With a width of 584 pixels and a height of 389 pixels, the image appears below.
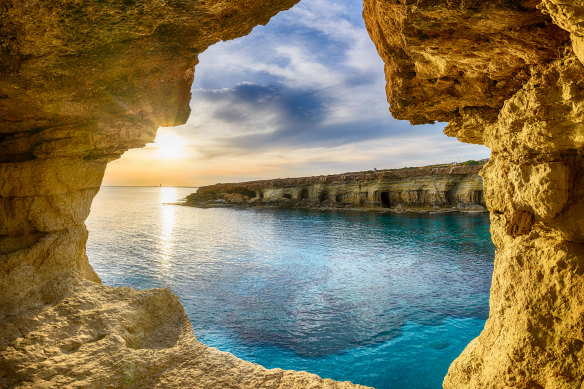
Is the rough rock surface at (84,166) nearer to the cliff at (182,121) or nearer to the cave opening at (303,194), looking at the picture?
the cliff at (182,121)

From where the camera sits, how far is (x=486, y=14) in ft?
9.64

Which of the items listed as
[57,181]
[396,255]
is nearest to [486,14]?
[57,181]

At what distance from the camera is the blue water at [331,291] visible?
9.70 m

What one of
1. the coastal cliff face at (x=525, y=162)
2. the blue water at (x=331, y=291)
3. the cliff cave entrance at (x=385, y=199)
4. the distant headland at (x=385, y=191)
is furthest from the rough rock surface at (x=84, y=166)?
the cliff cave entrance at (x=385, y=199)

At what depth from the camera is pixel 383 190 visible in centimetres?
5266

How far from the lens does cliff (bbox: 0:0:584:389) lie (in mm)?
3199

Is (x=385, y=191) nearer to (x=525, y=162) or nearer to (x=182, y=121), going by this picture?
(x=182, y=121)

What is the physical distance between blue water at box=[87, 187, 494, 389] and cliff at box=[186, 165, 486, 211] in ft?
52.5

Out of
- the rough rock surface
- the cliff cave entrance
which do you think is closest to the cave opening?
the cliff cave entrance

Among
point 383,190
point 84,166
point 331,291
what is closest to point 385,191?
point 383,190

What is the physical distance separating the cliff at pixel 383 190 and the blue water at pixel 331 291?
52.5 feet

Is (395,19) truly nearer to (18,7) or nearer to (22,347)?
(18,7)

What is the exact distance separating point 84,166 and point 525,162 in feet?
27.9

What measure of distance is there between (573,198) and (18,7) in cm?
628
